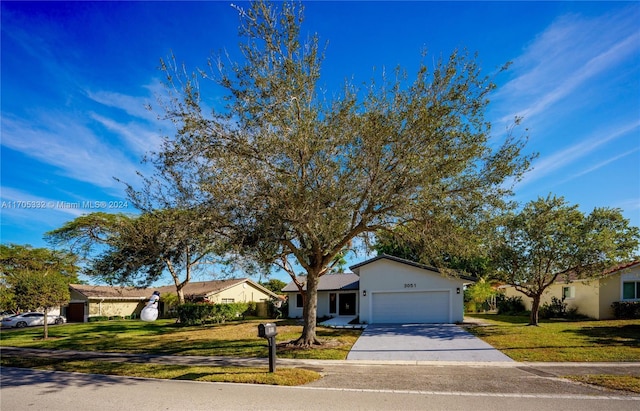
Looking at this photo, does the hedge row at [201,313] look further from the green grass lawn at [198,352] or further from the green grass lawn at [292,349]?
the green grass lawn at [198,352]

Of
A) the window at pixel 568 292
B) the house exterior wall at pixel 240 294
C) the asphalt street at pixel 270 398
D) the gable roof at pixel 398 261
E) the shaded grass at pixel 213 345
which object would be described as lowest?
the house exterior wall at pixel 240 294

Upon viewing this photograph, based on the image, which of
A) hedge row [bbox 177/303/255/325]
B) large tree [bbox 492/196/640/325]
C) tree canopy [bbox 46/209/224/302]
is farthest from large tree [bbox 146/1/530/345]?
hedge row [bbox 177/303/255/325]

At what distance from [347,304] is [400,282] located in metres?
6.91

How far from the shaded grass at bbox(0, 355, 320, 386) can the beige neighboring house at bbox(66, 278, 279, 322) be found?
24536 mm

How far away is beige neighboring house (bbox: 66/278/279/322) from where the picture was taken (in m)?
38.8

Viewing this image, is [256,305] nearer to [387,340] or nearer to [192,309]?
[192,309]

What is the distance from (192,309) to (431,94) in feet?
73.1

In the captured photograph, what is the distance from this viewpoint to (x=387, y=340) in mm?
16656

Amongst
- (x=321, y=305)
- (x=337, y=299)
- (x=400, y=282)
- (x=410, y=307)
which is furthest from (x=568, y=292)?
(x=321, y=305)

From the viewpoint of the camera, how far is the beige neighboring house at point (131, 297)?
1526 inches

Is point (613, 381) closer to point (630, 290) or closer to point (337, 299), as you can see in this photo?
point (630, 290)

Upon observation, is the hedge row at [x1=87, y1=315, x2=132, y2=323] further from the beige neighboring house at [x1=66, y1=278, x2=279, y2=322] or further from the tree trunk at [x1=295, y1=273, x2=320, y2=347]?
the tree trunk at [x1=295, y1=273, x2=320, y2=347]

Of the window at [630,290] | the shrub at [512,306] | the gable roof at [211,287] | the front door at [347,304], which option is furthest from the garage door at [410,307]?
the gable roof at [211,287]

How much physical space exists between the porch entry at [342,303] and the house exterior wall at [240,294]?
41.0 feet
